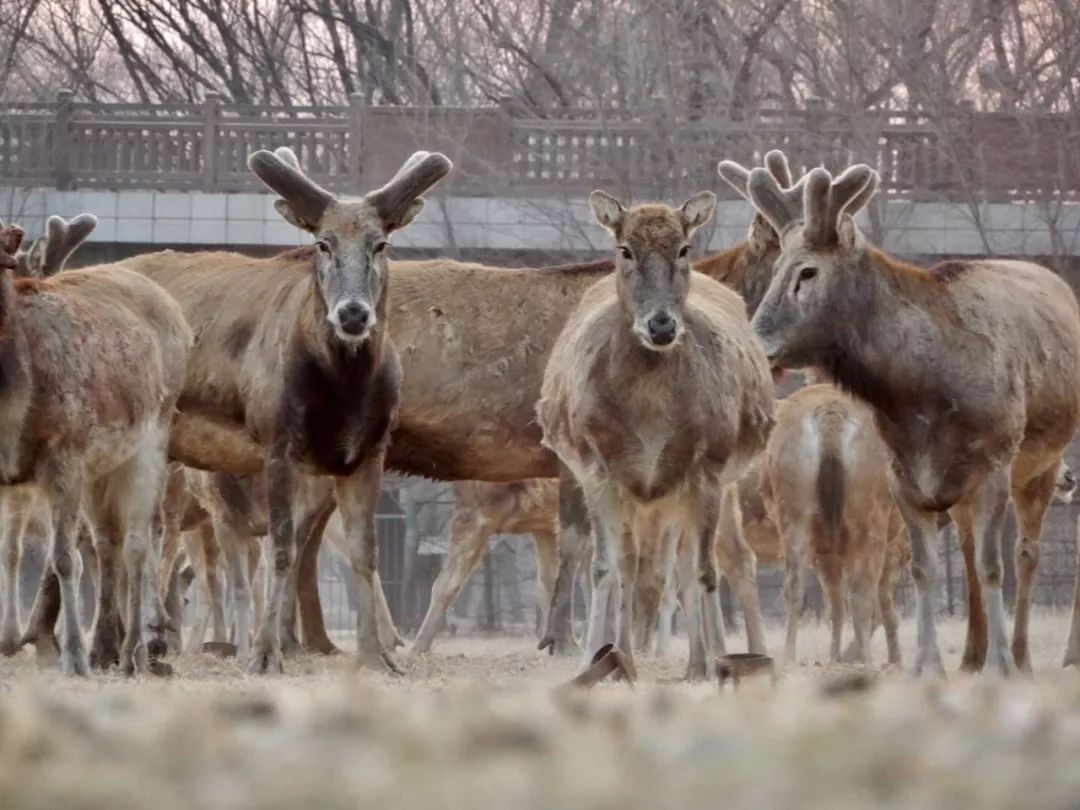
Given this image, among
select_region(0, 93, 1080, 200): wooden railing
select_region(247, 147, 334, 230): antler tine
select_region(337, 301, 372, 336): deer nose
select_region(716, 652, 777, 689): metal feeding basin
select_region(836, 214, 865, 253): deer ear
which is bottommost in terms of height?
select_region(716, 652, 777, 689): metal feeding basin

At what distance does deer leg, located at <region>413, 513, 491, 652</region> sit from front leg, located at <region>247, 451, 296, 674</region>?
181 inches

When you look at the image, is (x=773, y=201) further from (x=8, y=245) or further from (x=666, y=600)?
(x=666, y=600)

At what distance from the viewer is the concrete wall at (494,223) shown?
2464cm

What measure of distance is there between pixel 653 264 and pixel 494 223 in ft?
47.9

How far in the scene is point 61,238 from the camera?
16.3m

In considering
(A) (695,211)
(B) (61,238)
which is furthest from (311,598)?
(A) (695,211)

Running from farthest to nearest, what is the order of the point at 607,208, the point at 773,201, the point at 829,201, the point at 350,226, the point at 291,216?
the point at 773,201
the point at 291,216
the point at 350,226
the point at 829,201
the point at 607,208

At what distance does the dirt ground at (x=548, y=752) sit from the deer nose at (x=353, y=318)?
5509 millimetres

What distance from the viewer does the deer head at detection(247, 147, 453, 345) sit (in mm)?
12281

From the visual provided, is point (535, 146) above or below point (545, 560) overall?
above

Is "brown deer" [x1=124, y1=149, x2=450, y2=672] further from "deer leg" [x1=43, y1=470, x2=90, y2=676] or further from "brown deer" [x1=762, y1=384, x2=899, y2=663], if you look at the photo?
"brown deer" [x1=762, y1=384, x2=899, y2=663]

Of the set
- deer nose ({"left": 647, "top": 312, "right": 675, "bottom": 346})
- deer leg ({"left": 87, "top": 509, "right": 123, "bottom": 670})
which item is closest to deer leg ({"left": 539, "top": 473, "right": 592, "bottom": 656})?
deer leg ({"left": 87, "top": 509, "right": 123, "bottom": 670})

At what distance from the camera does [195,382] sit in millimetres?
14828

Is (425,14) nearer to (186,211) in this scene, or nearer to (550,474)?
(186,211)
